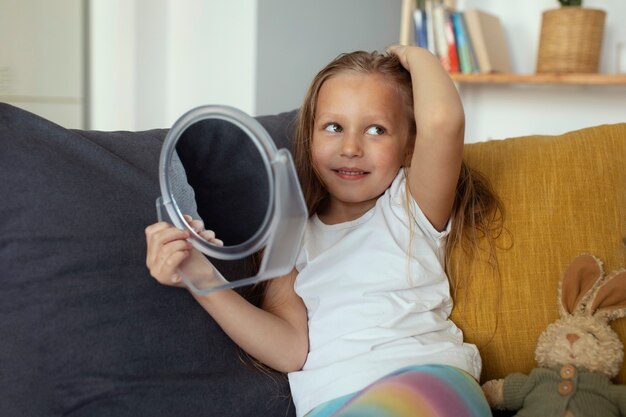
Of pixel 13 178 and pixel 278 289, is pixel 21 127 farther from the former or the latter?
pixel 278 289

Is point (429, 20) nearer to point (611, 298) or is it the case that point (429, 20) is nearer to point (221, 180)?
point (611, 298)

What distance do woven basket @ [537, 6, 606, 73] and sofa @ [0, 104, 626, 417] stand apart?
63.0 inches

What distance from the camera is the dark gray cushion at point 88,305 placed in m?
0.95

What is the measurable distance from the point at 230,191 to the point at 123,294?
0.20 metres

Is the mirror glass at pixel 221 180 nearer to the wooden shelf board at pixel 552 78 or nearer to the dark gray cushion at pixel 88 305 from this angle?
the dark gray cushion at pixel 88 305

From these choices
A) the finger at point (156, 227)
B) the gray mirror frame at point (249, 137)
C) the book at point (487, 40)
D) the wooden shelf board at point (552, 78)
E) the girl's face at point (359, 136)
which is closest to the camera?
the gray mirror frame at point (249, 137)

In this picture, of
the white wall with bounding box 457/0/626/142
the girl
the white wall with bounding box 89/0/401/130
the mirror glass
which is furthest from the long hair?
the white wall with bounding box 457/0/626/142

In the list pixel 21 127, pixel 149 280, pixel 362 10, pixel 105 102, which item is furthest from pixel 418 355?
pixel 362 10

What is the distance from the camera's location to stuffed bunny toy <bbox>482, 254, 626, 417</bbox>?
43.4 inches

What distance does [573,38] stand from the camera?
2.68 m

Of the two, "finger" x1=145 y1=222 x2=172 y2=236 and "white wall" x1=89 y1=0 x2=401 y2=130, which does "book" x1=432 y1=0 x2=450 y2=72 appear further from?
"finger" x1=145 y1=222 x2=172 y2=236

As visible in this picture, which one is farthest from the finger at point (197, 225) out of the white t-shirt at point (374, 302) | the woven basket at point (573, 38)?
the woven basket at point (573, 38)

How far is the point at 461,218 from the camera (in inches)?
47.9

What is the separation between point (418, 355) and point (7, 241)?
58cm
